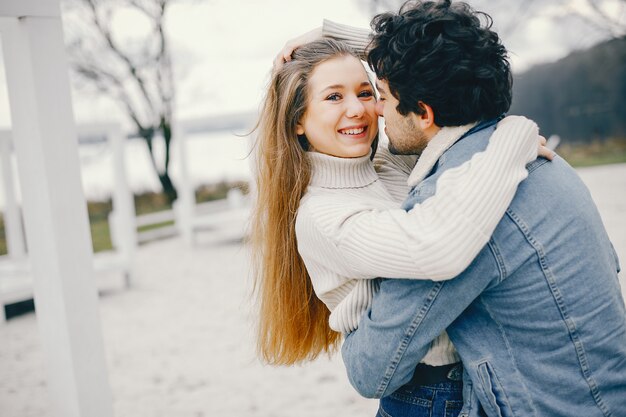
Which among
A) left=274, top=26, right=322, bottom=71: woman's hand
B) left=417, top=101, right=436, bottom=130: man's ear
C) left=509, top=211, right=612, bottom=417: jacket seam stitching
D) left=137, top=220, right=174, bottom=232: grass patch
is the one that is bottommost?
left=137, top=220, right=174, bottom=232: grass patch

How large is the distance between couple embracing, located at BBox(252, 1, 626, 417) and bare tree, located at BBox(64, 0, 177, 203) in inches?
581

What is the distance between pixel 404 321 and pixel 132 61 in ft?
52.0

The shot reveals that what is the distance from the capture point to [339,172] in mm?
1919

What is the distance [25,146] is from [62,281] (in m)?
0.50

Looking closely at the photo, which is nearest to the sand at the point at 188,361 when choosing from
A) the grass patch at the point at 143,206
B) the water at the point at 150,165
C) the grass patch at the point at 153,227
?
the grass patch at the point at 153,227

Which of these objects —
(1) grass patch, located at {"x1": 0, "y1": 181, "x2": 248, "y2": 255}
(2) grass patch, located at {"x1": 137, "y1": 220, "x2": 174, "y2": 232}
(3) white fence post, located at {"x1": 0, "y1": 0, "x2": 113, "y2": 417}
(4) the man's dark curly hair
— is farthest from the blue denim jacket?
(2) grass patch, located at {"x1": 137, "y1": 220, "x2": 174, "y2": 232}

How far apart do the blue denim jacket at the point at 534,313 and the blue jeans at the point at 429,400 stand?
0.51 ft

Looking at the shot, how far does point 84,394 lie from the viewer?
2.19m

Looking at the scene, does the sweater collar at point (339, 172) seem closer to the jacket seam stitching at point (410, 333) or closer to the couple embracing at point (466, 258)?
the couple embracing at point (466, 258)

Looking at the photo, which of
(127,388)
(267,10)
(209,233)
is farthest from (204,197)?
(127,388)

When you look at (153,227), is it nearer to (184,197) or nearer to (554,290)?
(184,197)

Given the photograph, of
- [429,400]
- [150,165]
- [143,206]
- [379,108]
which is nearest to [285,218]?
[379,108]

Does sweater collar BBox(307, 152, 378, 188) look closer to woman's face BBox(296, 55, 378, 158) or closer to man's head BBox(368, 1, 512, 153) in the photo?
woman's face BBox(296, 55, 378, 158)

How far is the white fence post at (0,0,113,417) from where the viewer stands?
6.53ft
